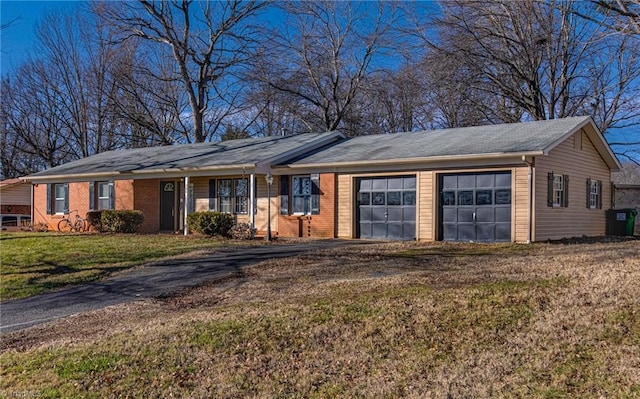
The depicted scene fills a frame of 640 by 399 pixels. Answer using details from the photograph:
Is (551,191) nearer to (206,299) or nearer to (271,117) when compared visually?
(206,299)

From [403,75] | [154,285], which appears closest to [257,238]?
[154,285]

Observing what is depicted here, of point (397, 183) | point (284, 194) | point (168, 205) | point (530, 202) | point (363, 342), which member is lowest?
point (363, 342)

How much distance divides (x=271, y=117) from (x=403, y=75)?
403 inches

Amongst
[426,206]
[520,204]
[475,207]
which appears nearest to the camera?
[520,204]

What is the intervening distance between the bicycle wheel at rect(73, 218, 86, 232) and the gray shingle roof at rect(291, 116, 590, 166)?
1023 centimetres

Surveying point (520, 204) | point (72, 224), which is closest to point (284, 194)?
point (520, 204)

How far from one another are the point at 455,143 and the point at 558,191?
336 centimetres

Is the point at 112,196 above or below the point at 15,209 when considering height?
above

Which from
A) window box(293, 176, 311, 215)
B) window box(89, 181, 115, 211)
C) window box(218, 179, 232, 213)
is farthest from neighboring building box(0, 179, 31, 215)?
window box(293, 176, 311, 215)

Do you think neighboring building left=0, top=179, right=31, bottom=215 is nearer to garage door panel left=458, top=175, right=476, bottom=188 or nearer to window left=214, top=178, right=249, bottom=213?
window left=214, top=178, right=249, bottom=213

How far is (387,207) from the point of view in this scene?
750 inches

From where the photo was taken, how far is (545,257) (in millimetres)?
12773

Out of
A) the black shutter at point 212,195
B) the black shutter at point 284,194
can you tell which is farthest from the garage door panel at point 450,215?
the black shutter at point 212,195

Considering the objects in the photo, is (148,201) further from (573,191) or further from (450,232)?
(573,191)
